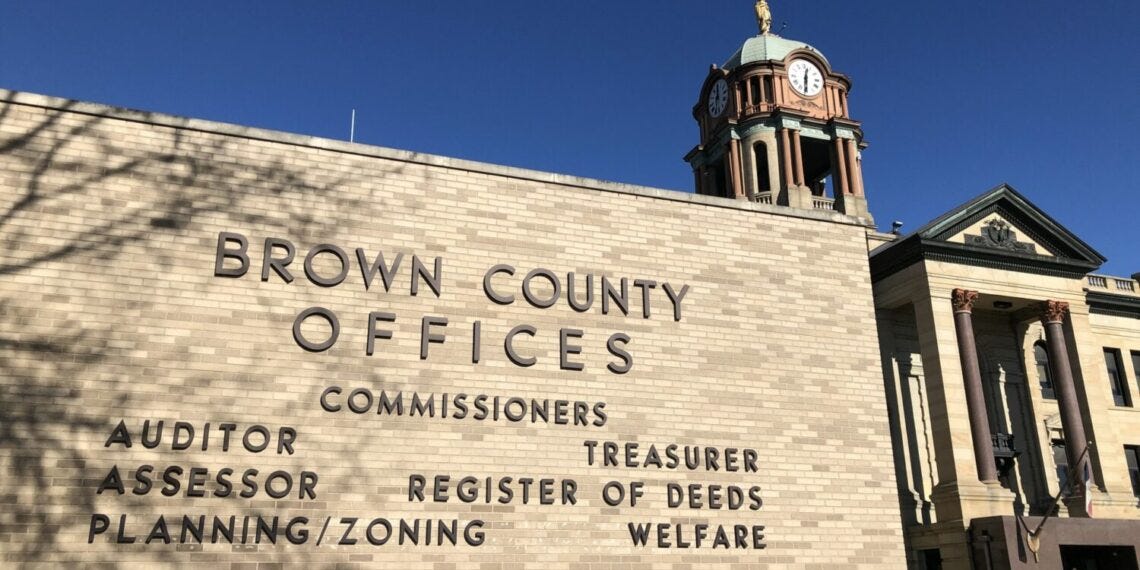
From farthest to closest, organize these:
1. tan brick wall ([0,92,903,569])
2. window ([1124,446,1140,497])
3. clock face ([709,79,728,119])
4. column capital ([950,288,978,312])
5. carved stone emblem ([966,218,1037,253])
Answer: clock face ([709,79,728,119]), window ([1124,446,1140,497]), carved stone emblem ([966,218,1037,253]), column capital ([950,288,978,312]), tan brick wall ([0,92,903,569])

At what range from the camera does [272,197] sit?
14.6 m

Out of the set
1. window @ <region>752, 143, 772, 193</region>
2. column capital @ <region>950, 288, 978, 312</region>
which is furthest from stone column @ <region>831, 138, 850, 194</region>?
column capital @ <region>950, 288, 978, 312</region>

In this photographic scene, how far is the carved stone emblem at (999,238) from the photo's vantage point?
90.4 ft

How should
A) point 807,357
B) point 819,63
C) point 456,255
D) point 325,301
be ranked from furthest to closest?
point 819,63 → point 807,357 → point 456,255 → point 325,301

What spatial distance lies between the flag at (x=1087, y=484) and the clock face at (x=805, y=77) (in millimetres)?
23014

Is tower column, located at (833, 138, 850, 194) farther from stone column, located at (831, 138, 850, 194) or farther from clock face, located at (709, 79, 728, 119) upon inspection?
clock face, located at (709, 79, 728, 119)

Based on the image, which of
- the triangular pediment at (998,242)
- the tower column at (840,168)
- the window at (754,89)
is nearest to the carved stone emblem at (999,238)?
the triangular pediment at (998,242)

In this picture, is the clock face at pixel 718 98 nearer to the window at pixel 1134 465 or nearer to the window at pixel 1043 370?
the window at pixel 1043 370

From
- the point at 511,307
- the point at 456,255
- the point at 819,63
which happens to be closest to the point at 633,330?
the point at 511,307

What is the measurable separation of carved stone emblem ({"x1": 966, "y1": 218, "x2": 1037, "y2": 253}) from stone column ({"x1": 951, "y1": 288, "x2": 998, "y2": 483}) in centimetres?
190

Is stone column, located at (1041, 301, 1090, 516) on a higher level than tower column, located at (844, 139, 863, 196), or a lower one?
lower

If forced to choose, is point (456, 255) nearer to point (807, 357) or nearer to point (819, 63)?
point (807, 357)

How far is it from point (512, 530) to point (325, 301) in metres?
4.79

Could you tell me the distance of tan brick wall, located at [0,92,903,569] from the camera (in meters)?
12.7
